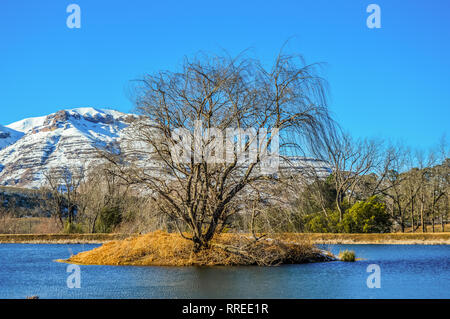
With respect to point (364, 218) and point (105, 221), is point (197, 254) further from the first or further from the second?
point (364, 218)

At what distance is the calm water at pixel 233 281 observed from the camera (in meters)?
12.5

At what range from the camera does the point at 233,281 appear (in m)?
14.5

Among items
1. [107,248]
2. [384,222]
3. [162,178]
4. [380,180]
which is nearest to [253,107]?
[162,178]

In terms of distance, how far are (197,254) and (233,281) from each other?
496 cm

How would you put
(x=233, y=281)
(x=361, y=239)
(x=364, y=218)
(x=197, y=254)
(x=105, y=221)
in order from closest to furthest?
1. (x=233, y=281)
2. (x=197, y=254)
3. (x=361, y=239)
4. (x=105, y=221)
5. (x=364, y=218)

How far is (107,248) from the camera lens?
69.7ft

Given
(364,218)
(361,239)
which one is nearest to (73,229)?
(361,239)

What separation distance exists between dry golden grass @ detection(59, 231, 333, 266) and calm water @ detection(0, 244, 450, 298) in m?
1.02

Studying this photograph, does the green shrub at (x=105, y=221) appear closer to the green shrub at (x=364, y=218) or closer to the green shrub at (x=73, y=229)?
the green shrub at (x=73, y=229)

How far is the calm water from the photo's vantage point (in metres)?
12.5

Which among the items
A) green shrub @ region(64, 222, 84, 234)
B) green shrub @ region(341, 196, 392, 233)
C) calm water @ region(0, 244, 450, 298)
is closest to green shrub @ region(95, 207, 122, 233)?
green shrub @ region(64, 222, 84, 234)

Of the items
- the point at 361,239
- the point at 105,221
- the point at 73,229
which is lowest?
the point at 361,239

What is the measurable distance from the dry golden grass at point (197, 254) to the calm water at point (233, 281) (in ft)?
3.36

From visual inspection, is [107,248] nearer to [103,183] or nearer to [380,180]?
[103,183]
